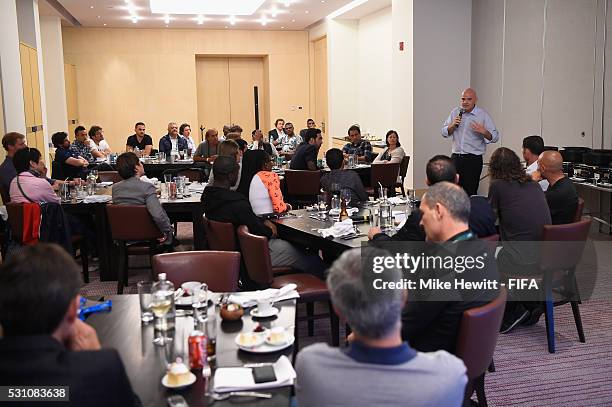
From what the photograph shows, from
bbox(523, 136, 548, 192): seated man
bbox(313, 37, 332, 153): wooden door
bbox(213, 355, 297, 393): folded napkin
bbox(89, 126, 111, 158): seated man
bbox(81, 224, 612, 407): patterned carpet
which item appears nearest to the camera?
bbox(213, 355, 297, 393): folded napkin

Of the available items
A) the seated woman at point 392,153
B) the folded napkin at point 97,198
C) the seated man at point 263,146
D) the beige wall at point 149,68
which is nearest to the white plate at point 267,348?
the folded napkin at point 97,198

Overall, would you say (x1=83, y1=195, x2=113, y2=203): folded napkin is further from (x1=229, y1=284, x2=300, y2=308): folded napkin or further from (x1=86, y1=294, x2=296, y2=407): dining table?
(x1=229, y1=284, x2=300, y2=308): folded napkin

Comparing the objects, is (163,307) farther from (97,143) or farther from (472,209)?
(97,143)

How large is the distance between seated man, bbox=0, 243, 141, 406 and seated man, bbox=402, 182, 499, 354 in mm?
1285

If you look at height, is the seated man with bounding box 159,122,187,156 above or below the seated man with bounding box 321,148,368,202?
above

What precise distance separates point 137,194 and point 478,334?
4044 mm

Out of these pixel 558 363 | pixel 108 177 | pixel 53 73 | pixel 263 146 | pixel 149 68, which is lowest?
pixel 558 363

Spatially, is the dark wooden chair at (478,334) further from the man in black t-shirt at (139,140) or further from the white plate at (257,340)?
the man in black t-shirt at (139,140)

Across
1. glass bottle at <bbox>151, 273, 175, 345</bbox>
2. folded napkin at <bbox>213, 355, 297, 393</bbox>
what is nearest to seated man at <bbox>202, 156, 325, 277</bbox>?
glass bottle at <bbox>151, 273, 175, 345</bbox>

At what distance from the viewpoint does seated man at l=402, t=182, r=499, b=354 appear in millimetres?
2674

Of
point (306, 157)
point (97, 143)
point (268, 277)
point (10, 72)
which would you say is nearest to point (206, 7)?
point (97, 143)

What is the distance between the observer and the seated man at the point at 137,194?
5.77 metres

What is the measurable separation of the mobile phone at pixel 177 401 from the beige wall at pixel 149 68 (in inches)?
614

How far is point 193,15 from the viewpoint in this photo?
48.3ft
